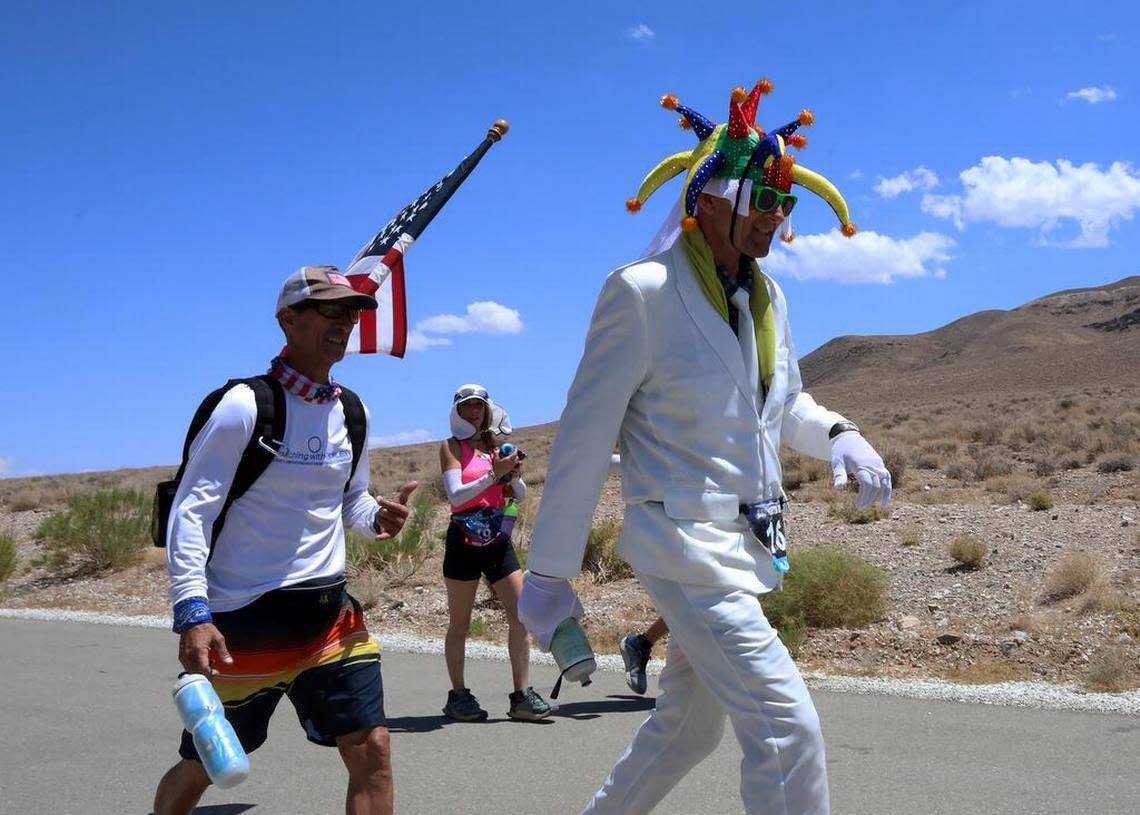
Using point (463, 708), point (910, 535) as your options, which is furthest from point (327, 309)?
point (910, 535)

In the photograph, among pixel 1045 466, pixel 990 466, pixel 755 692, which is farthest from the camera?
pixel 1045 466

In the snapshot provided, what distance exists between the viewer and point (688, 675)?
11.3 ft

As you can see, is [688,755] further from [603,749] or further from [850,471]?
[603,749]

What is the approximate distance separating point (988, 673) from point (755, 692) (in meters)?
5.39

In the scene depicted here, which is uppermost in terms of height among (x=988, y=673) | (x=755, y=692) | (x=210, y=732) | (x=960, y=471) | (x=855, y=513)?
(x=755, y=692)

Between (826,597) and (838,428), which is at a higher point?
(838,428)

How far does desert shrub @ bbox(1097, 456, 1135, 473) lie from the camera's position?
→ 20766 millimetres

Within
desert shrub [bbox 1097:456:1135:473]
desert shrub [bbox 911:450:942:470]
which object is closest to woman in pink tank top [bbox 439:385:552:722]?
desert shrub [bbox 1097:456:1135:473]

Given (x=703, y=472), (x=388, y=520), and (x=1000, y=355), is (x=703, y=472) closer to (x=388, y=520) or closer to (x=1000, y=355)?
(x=388, y=520)

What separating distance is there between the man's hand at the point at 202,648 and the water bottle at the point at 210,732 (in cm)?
5

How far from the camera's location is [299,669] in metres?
4.03

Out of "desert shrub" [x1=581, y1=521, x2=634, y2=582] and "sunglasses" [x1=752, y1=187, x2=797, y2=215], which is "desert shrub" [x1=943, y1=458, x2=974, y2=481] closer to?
"desert shrub" [x1=581, y1=521, x2=634, y2=582]

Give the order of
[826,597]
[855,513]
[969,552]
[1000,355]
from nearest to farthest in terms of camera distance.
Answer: [826,597] → [969,552] → [855,513] → [1000,355]

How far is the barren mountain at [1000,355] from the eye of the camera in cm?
6975
